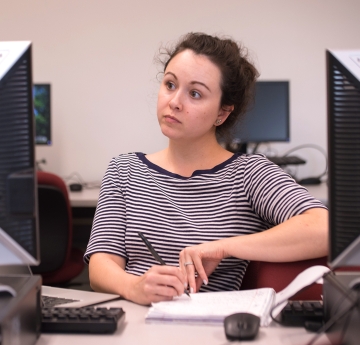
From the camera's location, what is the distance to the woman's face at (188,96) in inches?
55.7

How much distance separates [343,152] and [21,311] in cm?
55

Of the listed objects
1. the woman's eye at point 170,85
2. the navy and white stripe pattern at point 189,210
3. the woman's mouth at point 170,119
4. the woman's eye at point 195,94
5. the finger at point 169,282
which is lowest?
the finger at point 169,282

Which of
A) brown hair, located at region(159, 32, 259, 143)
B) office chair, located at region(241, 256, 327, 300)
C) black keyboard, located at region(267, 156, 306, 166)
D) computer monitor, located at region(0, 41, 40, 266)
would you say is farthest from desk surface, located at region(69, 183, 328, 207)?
computer monitor, located at region(0, 41, 40, 266)

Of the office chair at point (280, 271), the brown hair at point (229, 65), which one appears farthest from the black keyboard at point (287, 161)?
the office chair at point (280, 271)

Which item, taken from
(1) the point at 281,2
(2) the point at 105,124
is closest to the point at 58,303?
(2) the point at 105,124

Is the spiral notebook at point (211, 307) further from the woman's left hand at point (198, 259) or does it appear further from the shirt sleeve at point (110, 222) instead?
the shirt sleeve at point (110, 222)

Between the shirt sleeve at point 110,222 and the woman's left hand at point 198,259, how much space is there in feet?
0.82

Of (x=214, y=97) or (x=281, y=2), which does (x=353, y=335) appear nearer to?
(x=214, y=97)

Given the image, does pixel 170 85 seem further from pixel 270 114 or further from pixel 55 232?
pixel 270 114

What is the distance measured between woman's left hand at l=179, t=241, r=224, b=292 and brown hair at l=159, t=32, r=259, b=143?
1.66 feet

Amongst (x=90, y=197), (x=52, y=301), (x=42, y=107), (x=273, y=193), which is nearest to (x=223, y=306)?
(x=52, y=301)

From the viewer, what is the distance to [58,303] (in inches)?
41.9

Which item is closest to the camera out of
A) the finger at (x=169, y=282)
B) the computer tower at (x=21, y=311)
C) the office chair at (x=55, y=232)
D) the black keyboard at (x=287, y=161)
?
the computer tower at (x=21, y=311)

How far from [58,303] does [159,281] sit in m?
0.22
